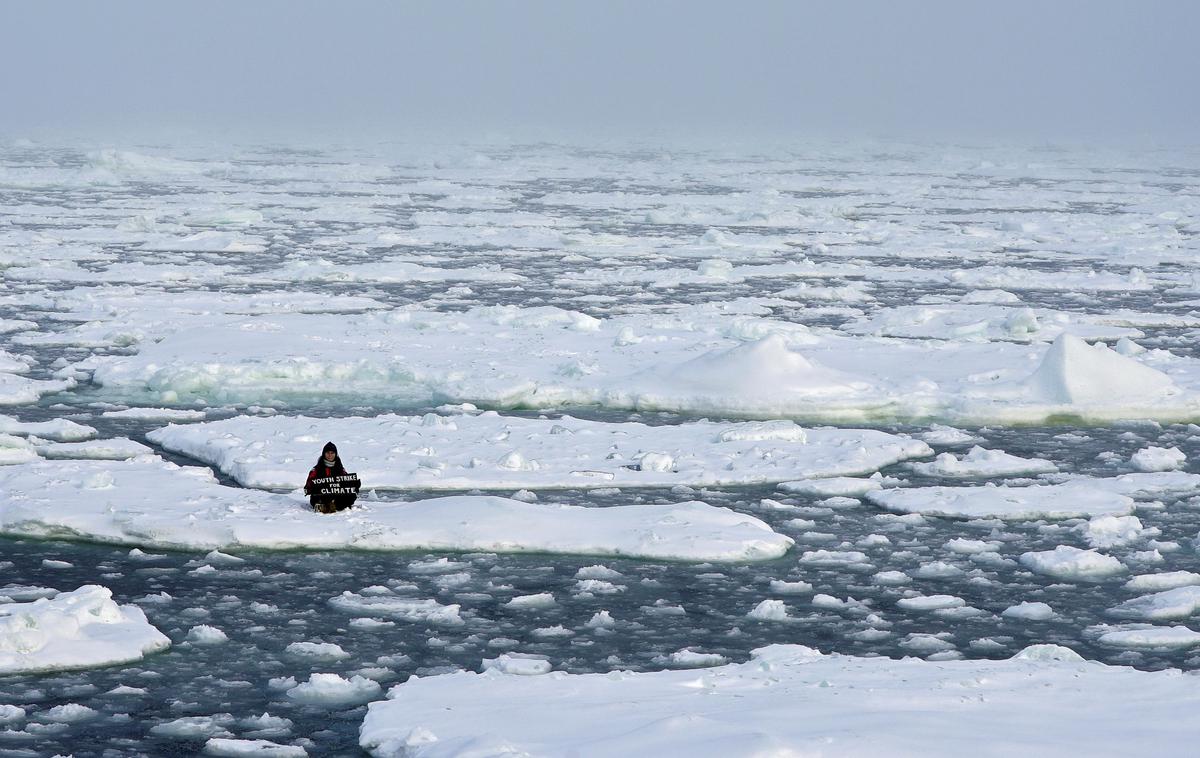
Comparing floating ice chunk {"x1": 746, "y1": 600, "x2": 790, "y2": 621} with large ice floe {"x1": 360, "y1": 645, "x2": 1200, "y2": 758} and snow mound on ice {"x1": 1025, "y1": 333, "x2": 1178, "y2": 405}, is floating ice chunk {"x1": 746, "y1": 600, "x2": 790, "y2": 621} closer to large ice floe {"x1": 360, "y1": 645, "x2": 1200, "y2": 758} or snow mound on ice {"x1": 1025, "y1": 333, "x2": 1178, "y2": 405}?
large ice floe {"x1": 360, "y1": 645, "x2": 1200, "y2": 758}

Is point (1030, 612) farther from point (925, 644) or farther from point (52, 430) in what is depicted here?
point (52, 430)

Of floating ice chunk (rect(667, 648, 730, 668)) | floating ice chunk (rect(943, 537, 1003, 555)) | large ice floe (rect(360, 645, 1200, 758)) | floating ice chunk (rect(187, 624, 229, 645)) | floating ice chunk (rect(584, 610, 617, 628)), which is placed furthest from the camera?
floating ice chunk (rect(943, 537, 1003, 555))

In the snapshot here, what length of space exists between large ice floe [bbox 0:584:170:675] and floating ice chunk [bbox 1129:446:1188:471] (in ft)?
19.6

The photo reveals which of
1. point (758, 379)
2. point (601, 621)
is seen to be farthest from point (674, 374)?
point (601, 621)

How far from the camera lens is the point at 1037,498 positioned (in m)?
8.95

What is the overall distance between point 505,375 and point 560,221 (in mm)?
14587

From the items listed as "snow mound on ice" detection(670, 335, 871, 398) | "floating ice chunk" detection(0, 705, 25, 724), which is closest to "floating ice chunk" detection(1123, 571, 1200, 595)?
"snow mound on ice" detection(670, 335, 871, 398)

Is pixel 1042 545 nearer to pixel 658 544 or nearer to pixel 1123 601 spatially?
pixel 1123 601

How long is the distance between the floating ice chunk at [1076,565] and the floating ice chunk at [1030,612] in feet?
1.94

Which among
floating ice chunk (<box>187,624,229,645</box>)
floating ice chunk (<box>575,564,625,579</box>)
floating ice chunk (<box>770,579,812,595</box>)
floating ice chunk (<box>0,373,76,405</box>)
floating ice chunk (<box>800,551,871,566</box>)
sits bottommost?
floating ice chunk (<box>187,624,229,645</box>)

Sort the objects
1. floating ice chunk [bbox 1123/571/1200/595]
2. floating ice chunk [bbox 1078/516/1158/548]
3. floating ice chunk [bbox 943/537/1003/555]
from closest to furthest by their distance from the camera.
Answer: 1. floating ice chunk [bbox 1123/571/1200/595]
2. floating ice chunk [bbox 943/537/1003/555]
3. floating ice chunk [bbox 1078/516/1158/548]

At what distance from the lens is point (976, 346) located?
525 inches

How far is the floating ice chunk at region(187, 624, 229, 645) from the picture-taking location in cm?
654

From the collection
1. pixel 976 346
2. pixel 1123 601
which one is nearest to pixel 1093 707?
pixel 1123 601
